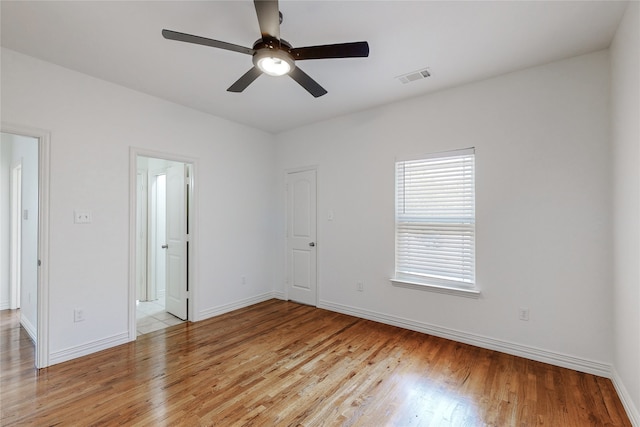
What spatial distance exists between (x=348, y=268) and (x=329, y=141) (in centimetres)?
186

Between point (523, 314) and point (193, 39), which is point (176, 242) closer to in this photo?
point (193, 39)

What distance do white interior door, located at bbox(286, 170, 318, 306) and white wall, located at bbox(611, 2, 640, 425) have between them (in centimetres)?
324

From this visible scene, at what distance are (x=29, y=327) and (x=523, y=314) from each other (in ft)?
17.9

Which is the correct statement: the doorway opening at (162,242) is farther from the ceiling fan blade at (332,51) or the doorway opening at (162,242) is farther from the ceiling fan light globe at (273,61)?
the ceiling fan blade at (332,51)

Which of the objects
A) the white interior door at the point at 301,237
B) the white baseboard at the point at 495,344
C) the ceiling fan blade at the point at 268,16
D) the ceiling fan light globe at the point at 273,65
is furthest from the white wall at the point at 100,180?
the ceiling fan blade at the point at 268,16

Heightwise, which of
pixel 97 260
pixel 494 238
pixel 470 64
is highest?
pixel 470 64

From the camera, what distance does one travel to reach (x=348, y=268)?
13.3 ft

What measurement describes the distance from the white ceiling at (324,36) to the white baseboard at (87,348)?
2710 millimetres

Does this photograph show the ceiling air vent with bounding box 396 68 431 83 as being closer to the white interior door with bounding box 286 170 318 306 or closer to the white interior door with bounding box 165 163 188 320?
the white interior door with bounding box 286 170 318 306

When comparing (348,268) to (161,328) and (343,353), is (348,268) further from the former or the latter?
(161,328)

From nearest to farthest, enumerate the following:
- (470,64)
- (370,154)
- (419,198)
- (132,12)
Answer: (132,12)
(470,64)
(419,198)
(370,154)

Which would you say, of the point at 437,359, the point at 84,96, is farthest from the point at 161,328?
the point at 437,359

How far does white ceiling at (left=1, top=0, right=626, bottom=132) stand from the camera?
1.99m

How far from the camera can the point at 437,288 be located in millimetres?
3258
